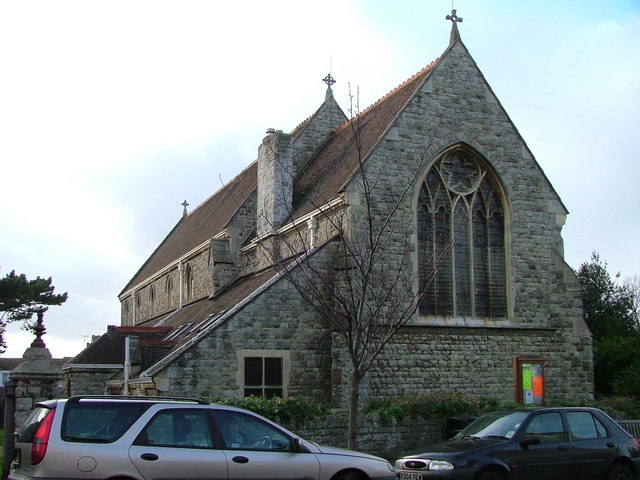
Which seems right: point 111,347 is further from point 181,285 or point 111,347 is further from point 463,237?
point 463,237

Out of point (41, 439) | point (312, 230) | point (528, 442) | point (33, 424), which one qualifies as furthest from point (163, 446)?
point (312, 230)

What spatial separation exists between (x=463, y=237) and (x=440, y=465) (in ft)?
37.7

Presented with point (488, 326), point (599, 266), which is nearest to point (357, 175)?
point (488, 326)

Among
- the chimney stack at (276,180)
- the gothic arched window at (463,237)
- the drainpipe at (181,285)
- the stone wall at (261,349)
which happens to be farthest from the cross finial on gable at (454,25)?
the drainpipe at (181,285)

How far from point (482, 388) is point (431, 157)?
6284 mm

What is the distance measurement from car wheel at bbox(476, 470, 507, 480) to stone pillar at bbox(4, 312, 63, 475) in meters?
8.29

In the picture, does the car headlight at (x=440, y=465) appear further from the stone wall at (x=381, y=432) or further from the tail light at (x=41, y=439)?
the tail light at (x=41, y=439)

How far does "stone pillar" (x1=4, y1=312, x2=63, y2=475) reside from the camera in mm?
15680

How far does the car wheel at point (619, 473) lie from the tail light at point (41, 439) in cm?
866

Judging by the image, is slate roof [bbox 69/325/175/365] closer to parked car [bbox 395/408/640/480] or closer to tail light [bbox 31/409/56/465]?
parked car [bbox 395/408/640/480]

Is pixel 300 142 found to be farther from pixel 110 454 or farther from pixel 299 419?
pixel 110 454

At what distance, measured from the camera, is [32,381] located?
1596cm

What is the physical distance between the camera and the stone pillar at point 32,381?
15680mm

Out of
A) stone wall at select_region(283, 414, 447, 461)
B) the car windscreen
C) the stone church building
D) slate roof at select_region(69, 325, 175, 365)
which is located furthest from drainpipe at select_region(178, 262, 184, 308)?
the car windscreen
